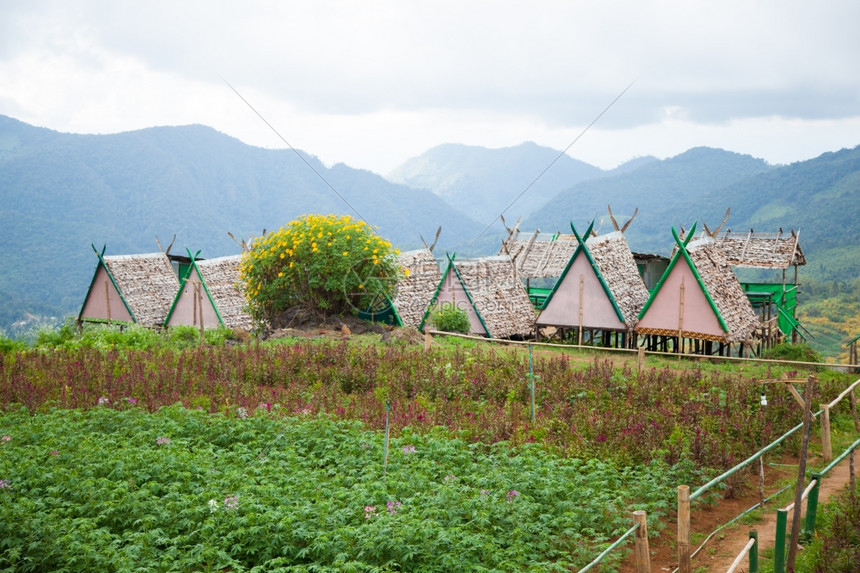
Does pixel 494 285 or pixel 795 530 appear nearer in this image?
pixel 795 530

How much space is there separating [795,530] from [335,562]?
3.26 metres

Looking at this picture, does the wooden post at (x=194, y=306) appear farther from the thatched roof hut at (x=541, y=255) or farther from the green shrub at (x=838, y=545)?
the green shrub at (x=838, y=545)

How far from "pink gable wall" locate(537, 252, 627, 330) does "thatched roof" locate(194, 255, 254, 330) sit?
808 cm

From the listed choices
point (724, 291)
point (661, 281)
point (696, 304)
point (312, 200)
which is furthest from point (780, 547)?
point (312, 200)

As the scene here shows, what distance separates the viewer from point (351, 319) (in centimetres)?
1755

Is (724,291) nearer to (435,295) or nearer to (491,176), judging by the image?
(435,295)

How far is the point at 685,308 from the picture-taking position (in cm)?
1609

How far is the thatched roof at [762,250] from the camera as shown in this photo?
23.1 m

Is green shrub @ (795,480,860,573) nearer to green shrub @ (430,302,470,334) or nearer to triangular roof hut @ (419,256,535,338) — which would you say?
green shrub @ (430,302,470,334)

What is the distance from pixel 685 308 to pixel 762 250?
9.39m

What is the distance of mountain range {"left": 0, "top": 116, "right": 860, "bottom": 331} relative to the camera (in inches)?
2243

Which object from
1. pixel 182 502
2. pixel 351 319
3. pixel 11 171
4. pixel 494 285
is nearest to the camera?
pixel 182 502

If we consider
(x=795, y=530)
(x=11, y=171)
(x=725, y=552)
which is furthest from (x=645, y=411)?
(x=11, y=171)

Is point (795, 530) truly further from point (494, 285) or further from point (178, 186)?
point (178, 186)
